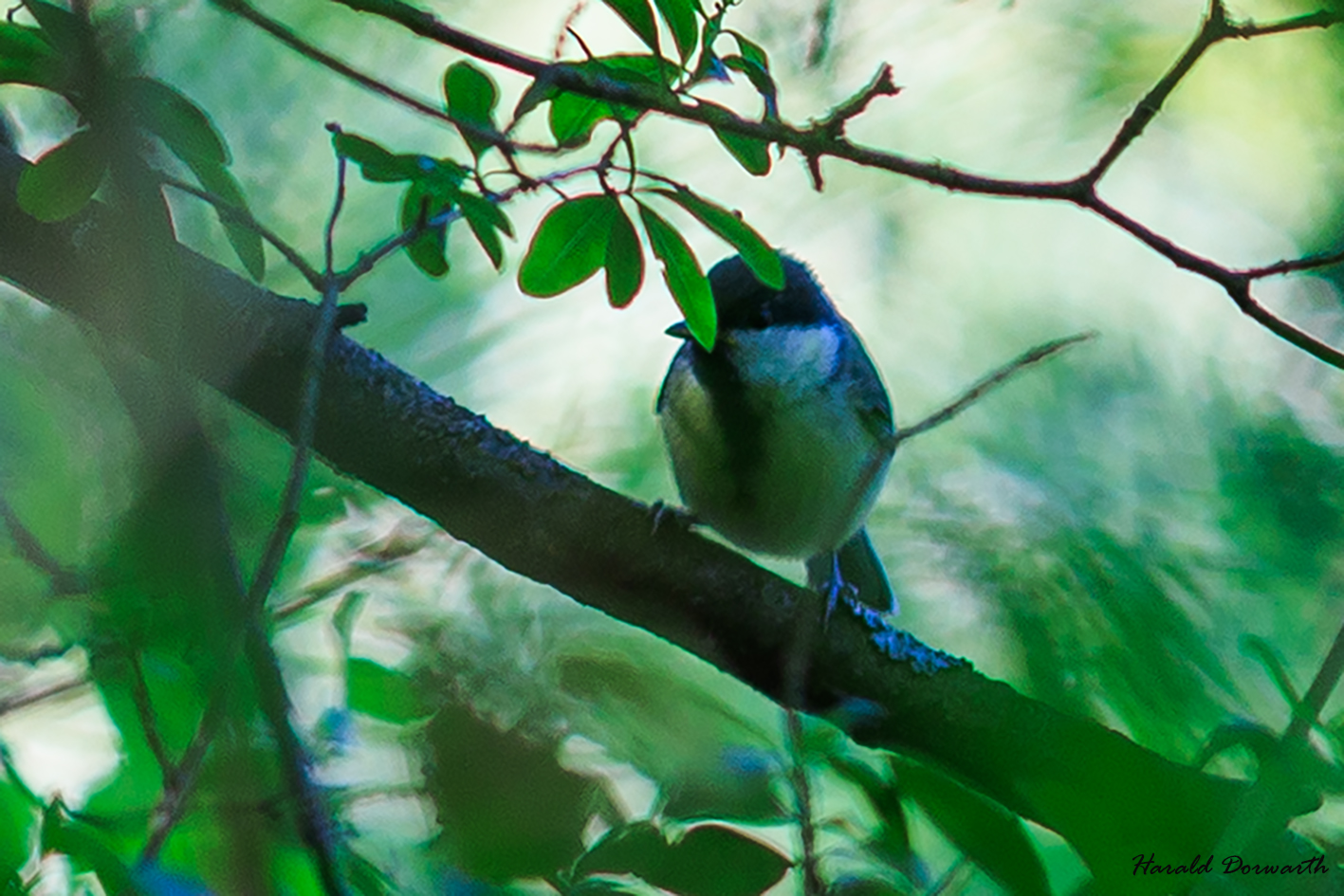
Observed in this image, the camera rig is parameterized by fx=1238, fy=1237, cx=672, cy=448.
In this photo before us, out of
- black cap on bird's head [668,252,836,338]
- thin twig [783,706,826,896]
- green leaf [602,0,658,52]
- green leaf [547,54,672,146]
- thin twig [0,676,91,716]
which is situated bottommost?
thin twig [0,676,91,716]

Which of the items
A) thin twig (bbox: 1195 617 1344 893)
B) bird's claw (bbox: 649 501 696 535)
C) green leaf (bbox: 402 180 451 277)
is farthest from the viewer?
bird's claw (bbox: 649 501 696 535)

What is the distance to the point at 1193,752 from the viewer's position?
27.6 inches

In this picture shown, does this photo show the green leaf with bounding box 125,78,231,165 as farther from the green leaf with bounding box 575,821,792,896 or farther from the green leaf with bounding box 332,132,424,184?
the green leaf with bounding box 575,821,792,896

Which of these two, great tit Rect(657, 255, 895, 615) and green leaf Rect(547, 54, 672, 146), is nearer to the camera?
green leaf Rect(547, 54, 672, 146)

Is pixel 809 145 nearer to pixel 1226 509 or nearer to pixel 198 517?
pixel 198 517

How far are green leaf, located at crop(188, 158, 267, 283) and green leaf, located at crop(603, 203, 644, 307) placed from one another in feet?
1.01

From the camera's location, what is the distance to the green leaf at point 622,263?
3.55ft

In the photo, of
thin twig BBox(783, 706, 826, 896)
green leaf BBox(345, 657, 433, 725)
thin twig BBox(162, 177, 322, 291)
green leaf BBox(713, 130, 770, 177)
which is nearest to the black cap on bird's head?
green leaf BBox(713, 130, 770, 177)

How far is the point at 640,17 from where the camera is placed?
99 centimetres

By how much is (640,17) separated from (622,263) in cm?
21

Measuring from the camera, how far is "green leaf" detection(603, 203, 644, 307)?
1.08 metres

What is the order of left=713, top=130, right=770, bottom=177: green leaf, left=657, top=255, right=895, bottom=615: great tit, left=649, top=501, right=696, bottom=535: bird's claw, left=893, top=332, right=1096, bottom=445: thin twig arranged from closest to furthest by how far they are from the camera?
left=893, top=332, right=1096, bottom=445: thin twig < left=713, top=130, right=770, bottom=177: green leaf < left=649, top=501, right=696, bottom=535: bird's claw < left=657, top=255, right=895, bottom=615: great tit

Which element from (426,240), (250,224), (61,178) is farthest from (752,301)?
(61,178)

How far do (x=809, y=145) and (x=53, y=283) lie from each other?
0.75 m
